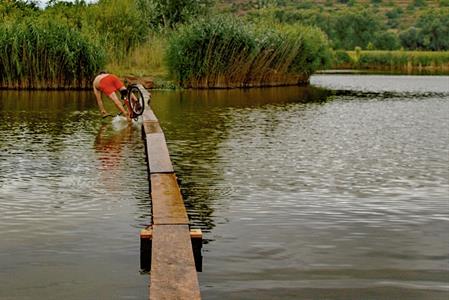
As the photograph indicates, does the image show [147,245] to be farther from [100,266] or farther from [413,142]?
[413,142]

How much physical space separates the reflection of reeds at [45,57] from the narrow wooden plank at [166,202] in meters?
21.3

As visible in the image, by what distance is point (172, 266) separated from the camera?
18.5ft

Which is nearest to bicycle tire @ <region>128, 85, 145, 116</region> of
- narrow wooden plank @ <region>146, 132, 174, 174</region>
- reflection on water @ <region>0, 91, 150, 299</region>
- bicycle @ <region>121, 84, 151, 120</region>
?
bicycle @ <region>121, 84, 151, 120</region>

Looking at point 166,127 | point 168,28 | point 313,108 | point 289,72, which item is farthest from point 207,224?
point 168,28

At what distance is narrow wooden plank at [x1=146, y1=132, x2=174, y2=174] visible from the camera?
986cm

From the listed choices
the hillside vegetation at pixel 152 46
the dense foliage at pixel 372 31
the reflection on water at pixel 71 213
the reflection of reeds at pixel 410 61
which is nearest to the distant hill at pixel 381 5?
the dense foliage at pixel 372 31

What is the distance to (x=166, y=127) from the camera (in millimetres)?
17516

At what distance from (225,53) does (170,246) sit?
27.4 m

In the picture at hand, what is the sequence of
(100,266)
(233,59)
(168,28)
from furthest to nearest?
1. (168,28)
2. (233,59)
3. (100,266)

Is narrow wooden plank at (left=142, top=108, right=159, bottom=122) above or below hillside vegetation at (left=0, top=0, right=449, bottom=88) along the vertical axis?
below

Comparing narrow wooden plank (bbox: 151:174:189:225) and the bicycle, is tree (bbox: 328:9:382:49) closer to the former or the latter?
the bicycle

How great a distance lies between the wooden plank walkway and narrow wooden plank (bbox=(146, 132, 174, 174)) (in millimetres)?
148

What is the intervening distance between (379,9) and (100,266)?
422 ft

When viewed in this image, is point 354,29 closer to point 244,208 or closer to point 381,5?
point 381,5
